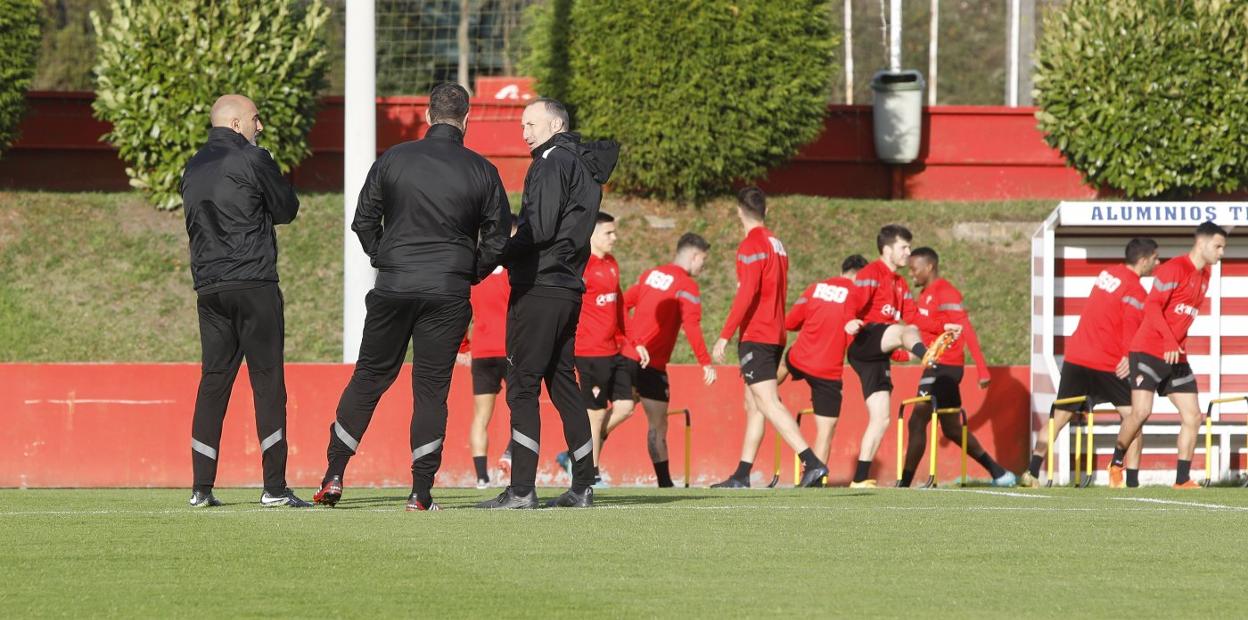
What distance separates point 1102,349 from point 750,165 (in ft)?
29.7

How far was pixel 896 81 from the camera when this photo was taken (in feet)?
81.1

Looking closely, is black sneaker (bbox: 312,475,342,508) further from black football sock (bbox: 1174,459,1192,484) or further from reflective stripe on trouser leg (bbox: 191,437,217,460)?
black football sock (bbox: 1174,459,1192,484)

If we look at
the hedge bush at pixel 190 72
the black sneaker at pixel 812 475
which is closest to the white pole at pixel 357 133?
the black sneaker at pixel 812 475

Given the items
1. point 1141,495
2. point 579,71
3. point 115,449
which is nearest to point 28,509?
point 115,449

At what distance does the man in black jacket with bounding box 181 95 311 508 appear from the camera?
8.95 metres

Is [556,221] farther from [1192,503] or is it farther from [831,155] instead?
[831,155]

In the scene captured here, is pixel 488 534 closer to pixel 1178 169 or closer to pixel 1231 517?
pixel 1231 517

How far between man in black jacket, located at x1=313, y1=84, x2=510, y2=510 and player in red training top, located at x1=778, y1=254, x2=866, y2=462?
5.50 m

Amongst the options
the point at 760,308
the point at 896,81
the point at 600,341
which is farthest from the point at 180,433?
the point at 896,81

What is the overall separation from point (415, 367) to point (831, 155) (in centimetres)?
1698

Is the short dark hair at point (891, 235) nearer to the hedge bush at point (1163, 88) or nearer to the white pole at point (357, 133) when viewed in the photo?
the white pole at point (357, 133)

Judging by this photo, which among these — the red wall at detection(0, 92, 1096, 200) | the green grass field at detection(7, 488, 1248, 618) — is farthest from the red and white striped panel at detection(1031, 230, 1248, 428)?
the red wall at detection(0, 92, 1096, 200)

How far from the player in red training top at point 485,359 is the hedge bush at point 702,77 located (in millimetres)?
9276

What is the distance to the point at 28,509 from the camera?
30.2 feet
